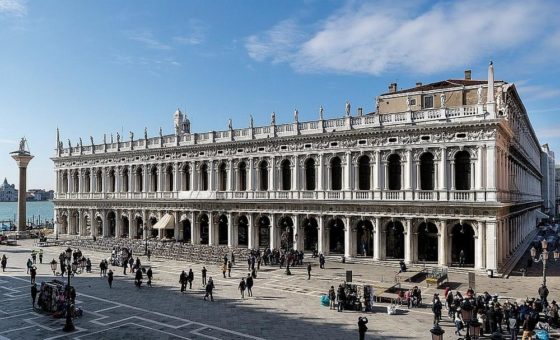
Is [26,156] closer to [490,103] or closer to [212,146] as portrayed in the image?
[212,146]

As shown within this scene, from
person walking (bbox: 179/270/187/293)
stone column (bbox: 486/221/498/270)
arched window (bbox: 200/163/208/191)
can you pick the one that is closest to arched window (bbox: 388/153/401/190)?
stone column (bbox: 486/221/498/270)

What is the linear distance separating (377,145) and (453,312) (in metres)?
18.3

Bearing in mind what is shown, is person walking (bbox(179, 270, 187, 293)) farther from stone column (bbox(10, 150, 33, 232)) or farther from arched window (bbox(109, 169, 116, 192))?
stone column (bbox(10, 150, 33, 232))

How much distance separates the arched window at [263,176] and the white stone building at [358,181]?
10 cm

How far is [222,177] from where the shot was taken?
48.2 meters

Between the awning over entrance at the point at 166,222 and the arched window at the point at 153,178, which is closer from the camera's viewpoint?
the awning over entrance at the point at 166,222

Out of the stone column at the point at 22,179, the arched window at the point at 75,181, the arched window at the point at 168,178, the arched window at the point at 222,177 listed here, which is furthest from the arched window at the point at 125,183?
the stone column at the point at 22,179

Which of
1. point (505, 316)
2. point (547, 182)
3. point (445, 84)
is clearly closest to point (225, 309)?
point (505, 316)

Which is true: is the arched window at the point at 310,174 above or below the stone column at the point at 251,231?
above

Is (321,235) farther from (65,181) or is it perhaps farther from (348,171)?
(65,181)

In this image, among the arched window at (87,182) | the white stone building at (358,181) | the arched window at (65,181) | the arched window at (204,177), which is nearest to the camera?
the white stone building at (358,181)

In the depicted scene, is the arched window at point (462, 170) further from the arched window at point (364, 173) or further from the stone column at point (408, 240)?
the arched window at point (364, 173)

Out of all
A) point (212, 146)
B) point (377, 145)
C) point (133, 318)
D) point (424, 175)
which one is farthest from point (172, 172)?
point (133, 318)

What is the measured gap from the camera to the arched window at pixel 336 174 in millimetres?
39938
